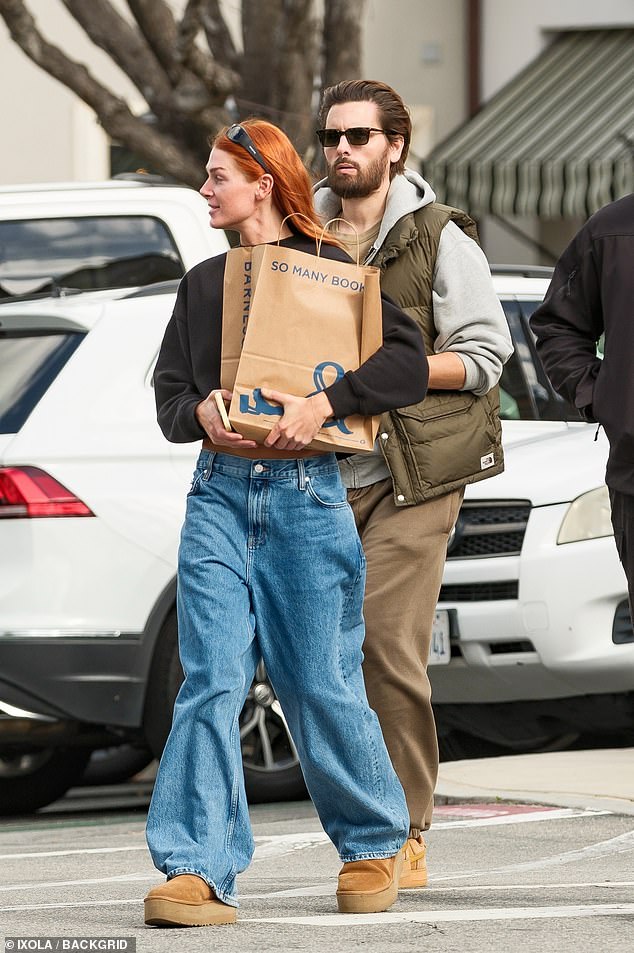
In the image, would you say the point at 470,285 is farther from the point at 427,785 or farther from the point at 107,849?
the point at 107,849

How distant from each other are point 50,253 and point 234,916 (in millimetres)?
4394

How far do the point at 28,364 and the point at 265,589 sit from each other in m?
2.75

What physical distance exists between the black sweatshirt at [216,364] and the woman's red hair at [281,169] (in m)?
0.04

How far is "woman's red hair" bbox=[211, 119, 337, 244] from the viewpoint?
420 centimetres

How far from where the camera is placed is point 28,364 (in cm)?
668

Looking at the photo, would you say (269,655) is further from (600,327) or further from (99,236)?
(99,236)

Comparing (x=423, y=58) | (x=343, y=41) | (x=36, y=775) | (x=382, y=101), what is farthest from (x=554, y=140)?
(x=382, y=101)

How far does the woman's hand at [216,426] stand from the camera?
4035mm

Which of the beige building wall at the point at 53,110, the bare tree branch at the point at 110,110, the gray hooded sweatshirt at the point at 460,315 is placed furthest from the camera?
the beige building wall at the point at 53,110

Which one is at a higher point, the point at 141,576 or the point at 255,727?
the point at 141,576

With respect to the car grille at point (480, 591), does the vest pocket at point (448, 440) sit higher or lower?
higher

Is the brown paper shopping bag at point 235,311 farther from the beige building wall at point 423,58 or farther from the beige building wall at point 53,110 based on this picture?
the beige building wall at point 423,58

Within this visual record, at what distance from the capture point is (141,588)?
6.48 meters

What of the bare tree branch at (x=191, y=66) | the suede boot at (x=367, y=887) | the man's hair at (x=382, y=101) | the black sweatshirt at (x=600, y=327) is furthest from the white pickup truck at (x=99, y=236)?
the suede boot at (x=367, y=887)
